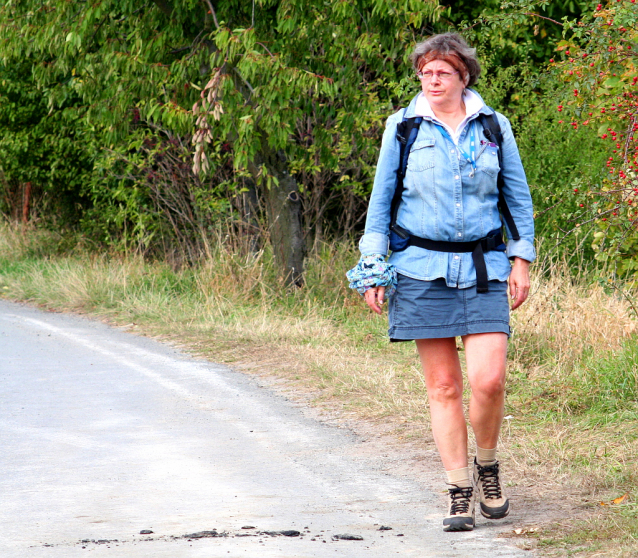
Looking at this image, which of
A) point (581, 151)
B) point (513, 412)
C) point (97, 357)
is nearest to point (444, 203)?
point (513, 412)

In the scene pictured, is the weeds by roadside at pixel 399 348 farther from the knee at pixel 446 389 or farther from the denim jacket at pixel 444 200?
the denim jacket at pixel 444 200

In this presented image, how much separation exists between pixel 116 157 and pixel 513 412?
1011 centimetres

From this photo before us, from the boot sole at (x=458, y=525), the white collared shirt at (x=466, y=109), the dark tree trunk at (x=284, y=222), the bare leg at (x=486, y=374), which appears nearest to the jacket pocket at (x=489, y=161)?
the white collared shirt at (x=466, y=109)

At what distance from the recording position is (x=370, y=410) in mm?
6805

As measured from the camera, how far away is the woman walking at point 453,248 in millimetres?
4289

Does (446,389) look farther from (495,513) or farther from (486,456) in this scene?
(495,513)

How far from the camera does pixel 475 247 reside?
4324 mm

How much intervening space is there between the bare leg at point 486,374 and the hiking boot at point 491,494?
0.22m

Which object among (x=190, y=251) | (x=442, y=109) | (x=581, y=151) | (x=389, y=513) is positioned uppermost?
(x=442, y=109)

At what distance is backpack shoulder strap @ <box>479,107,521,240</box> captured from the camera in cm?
436

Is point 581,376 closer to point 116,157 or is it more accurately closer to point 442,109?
point 442,109

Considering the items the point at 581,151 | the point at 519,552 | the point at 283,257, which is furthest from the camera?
the point at 283,257

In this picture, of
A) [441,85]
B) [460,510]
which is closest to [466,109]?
[441,85]

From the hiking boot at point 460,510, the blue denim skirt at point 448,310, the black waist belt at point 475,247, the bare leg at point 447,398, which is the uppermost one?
the black waist belt at point 475,247
